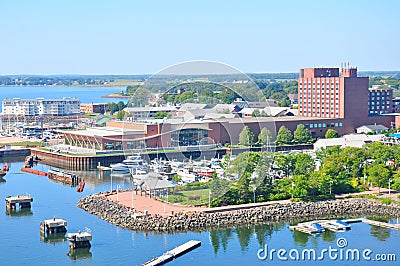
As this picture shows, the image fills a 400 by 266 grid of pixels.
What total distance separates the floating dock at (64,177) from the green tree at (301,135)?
305 inches

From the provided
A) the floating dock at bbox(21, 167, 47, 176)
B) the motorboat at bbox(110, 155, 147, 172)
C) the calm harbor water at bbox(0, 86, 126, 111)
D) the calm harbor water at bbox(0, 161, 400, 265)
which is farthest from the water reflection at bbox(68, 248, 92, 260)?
the calm harbor water at bbox(0, 86, 126, 111)

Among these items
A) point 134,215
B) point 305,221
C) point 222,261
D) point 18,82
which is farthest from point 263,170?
point 18,82

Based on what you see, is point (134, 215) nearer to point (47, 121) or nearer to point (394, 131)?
point (394, 131)

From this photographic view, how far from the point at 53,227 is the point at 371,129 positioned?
14.6m

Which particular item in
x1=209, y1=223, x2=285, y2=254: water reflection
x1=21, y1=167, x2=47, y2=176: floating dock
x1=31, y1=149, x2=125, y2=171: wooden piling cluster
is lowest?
x1=209, y1=223, x2=285, y2=254: water reflection

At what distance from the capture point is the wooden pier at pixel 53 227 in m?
12.1

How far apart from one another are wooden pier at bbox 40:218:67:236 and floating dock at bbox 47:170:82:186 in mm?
5295

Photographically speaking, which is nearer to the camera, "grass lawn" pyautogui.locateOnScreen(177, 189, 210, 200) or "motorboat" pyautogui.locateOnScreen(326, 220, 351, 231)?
"motorboat" pyautogui.locateOnScreen(326, 220, 351, 231)

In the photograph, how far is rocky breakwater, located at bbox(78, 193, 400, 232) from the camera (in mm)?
12258

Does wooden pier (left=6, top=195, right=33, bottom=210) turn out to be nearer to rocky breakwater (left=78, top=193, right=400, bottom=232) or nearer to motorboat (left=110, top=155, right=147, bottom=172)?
rocky breakwater (left=78, top=193, right=400, bottom=232)

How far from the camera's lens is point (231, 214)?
1276 centimetres

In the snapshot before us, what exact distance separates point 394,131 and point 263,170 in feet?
35.3

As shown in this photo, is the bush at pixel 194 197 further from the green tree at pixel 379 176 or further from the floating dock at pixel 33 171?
the floating dock at pixel 33 171

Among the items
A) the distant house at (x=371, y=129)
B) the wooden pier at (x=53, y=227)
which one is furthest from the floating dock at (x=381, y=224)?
the distant house at (x=371, y=129)
